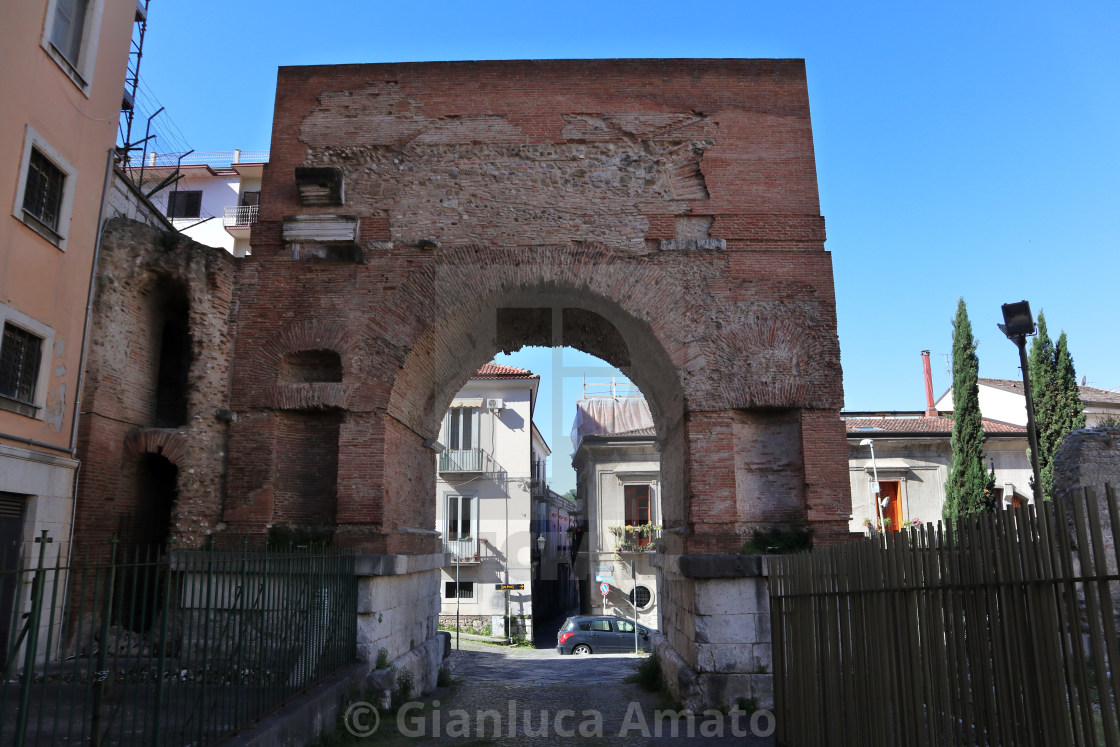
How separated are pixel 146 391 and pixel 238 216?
18.5m

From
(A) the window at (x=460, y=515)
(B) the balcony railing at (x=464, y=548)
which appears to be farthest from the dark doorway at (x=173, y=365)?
(A) the window at (x=460, y=515)

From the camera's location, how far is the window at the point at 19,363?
7637 mm

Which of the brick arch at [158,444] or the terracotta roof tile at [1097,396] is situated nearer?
the brick arch at [158,444]

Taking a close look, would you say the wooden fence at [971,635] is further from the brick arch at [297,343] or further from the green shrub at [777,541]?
the brick arch at [297,343]

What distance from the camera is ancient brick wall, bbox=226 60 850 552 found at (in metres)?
8.82

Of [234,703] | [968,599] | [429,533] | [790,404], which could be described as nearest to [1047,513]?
[968,599]

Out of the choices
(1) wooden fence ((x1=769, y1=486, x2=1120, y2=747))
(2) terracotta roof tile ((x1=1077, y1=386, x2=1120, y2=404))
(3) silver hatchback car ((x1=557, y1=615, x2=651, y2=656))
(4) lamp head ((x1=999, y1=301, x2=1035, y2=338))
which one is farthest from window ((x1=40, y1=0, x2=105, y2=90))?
(2) terracotta roof tile ((x1=1077, y1=386, x2=1120, y2=404))

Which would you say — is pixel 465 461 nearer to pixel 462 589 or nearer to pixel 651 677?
pixel 462 589

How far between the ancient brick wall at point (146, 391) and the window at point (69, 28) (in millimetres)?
1902

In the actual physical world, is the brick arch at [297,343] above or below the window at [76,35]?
below

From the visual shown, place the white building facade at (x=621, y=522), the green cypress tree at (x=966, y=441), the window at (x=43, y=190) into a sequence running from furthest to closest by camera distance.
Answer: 1. the white building facade at (x=621, y=522)
2. the green cypress tree at (x=966, y=441)
3. the window at (x=43, y=190)

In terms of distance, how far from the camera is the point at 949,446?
22.1 m

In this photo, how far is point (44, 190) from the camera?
327 inches

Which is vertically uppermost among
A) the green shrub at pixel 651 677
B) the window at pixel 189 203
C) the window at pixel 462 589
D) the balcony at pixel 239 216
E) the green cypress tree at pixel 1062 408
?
the window at pixel 189 203
